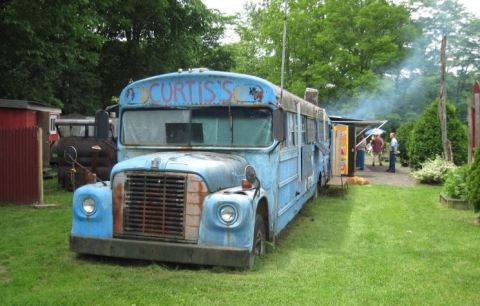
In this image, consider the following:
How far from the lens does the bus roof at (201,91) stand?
6.88 metres

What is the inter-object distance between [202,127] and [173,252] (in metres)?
1.85

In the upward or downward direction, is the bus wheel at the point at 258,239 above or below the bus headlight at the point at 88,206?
below

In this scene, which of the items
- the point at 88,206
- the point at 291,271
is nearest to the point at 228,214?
the point at 291,271

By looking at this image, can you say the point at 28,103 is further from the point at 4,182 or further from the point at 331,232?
the point at 331,232

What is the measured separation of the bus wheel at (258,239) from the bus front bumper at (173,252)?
0.30 meters

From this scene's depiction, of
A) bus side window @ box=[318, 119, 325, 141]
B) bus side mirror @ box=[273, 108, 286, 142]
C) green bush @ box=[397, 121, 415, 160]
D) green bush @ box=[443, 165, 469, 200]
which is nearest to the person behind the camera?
bus side mirror @ box=[273, 108, 286, 142]

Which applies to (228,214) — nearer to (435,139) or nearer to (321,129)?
(321,129)

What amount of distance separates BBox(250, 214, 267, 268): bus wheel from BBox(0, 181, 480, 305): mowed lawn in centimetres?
13

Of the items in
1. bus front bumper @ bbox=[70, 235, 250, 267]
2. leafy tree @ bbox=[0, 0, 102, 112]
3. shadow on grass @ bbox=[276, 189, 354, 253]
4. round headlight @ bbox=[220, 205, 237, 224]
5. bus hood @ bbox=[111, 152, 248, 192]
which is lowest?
shadow on grass @ bbox=[276, 189, 354, 253]

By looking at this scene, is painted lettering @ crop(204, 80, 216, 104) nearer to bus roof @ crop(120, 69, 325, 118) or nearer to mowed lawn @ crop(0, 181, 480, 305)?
bus roof @ crop(120, 69, 325, 118)

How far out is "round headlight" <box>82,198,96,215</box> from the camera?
628 centimetres

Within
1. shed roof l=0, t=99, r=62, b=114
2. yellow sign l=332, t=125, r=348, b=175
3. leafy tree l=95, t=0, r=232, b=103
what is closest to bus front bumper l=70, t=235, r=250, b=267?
shed roof l=0, t=99, r=62, b=114

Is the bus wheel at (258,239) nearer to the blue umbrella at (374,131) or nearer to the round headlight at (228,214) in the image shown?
the round headlight at (228,214)

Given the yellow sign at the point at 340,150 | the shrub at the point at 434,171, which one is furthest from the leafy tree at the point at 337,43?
the shrub at the point at 434,171
